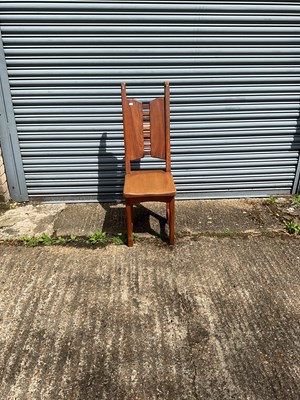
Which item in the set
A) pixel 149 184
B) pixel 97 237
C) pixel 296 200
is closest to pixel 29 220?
pixel 97 237

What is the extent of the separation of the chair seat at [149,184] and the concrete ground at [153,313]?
62 centimetres

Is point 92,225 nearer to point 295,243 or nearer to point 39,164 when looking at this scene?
point 39,164

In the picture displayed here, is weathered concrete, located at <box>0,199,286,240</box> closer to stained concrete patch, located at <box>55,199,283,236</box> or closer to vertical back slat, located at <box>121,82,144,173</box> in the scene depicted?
stained concrete patch, located at <box>55,199,283,236</box>

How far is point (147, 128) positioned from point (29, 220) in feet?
5.67

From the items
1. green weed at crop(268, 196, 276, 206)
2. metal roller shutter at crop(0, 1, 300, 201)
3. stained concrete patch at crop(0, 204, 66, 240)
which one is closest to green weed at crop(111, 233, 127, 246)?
stained concrete patch at crop(0, 204, 66, 240)

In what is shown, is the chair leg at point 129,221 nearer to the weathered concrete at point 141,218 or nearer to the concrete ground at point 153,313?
the concrete ground at point 153,313

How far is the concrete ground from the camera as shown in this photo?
2.20 metres

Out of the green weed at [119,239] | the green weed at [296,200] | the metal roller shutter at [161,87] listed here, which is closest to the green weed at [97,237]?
the green weed at [119,239]

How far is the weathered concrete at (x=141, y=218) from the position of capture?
382 centimetres

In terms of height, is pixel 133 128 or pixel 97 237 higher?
pixel 133 128

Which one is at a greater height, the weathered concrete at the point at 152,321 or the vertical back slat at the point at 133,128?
the vertical back slat at the point at 133,128

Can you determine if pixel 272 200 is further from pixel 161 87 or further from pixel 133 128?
pixel 133 128

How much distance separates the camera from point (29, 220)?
402 centimetres

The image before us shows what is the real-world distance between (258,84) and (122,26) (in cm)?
166
